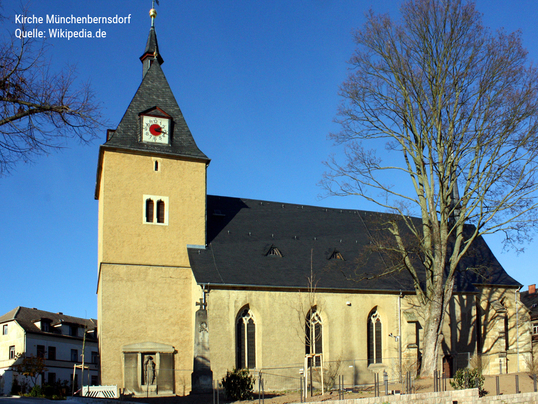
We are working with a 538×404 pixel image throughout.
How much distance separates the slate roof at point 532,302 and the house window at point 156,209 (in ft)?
107

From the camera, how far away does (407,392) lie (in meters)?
17.7

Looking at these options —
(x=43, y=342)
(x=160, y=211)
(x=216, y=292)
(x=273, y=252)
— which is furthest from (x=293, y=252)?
(x=43, y=342)

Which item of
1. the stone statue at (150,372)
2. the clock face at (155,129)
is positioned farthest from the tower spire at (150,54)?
the stone statue at (150,372)

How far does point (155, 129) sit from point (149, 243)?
5062 mm

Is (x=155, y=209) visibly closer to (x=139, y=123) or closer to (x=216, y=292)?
(x=139, y=123)

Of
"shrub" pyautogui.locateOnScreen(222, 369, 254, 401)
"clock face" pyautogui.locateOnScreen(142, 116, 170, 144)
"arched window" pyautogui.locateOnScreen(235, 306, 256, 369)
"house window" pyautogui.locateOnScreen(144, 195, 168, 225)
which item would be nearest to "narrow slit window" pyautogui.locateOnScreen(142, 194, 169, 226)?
"house window" pyautogui.locateOnScreen(144, 195, 168, 225)

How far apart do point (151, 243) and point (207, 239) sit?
2.64 metres

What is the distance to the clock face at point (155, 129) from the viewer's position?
80.4ft

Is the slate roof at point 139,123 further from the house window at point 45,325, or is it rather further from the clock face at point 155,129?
the house window at point 45,325

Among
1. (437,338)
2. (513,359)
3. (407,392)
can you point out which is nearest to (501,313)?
(513,359)

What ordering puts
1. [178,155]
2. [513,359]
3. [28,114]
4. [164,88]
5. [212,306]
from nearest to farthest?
1. [28,114]
2. [212,306]
3. [178,155]
4. [164,88]
5. [513,359]

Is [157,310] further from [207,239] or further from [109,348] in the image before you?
[207,239]

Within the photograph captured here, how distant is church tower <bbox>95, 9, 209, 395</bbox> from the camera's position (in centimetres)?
2167

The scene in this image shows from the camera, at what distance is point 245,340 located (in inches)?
890
